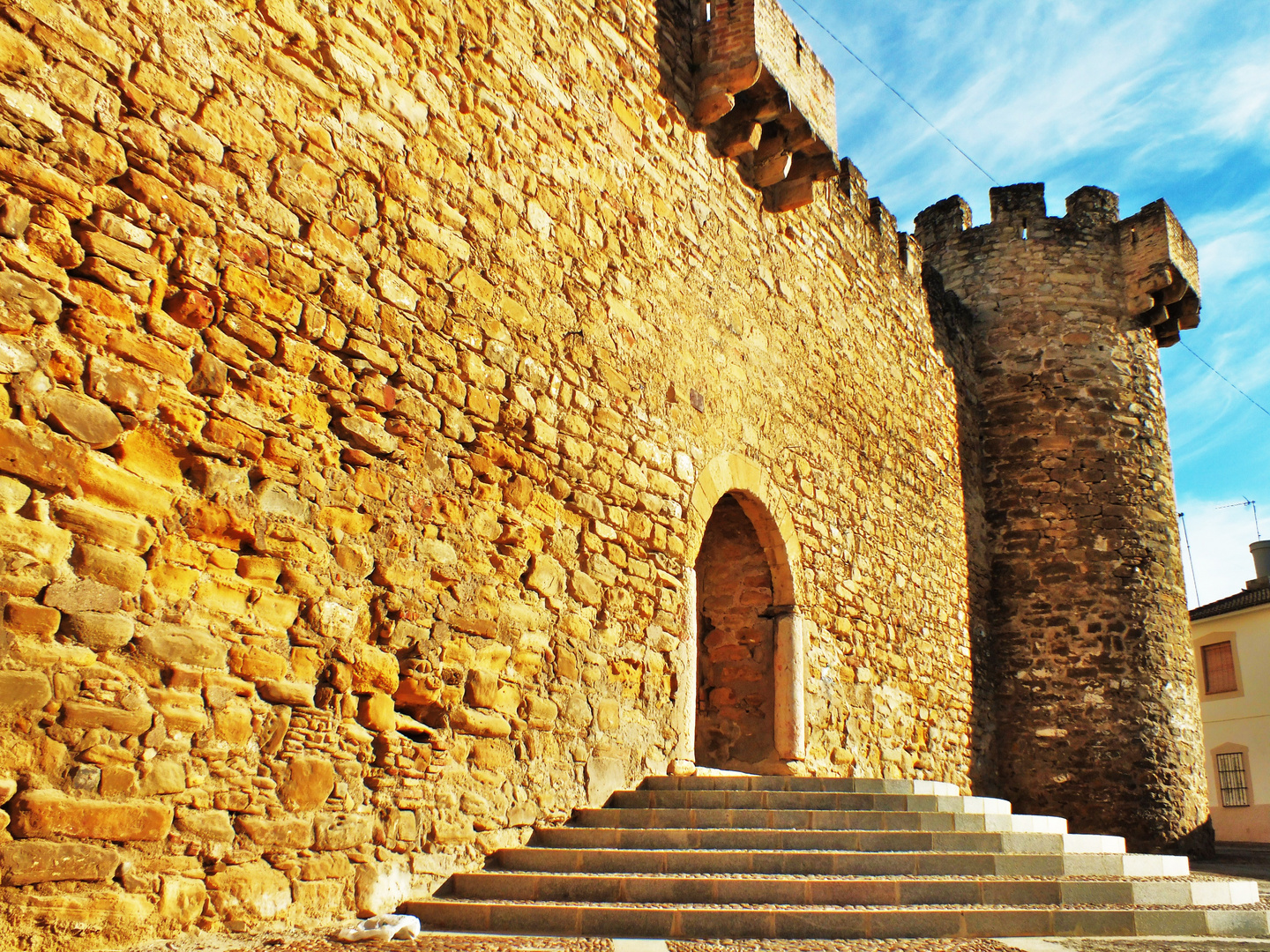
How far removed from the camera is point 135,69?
11.2 ft

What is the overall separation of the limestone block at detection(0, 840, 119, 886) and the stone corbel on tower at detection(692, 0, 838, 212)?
5.74 metres

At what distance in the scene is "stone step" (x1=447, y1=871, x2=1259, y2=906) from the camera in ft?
12.4

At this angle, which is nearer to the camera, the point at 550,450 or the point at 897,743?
the point at 550,450

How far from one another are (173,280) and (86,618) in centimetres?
122

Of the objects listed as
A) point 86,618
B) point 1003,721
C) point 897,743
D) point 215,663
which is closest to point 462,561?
point 215,663

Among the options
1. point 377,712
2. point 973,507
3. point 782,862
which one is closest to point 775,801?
point 782,862

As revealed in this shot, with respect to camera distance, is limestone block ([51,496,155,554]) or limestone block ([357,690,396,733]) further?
limestone block ([357,690,396,733])

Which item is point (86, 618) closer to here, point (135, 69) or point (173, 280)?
point (173, 280)

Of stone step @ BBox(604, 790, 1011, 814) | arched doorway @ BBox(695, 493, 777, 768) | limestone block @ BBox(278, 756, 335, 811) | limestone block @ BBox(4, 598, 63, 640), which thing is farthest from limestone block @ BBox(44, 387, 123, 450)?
arched doorway @ BBox(695, 493, 777, 768)

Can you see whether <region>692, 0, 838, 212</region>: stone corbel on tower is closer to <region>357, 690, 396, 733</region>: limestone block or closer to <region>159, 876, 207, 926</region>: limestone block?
<region>357, 690, 396, 733</region>: limestone block

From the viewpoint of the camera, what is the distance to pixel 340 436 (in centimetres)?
396

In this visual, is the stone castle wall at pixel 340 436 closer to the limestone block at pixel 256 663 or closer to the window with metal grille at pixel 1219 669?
the limestone block at pixel 256 663

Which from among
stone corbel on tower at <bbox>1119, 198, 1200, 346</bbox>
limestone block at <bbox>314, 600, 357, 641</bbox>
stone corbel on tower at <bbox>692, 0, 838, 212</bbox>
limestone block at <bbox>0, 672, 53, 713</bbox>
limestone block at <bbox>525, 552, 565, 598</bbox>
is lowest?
limestone block at <bbox>0, 672, 53, 713</bbox>

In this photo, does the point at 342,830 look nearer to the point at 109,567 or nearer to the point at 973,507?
the point at 109,567
